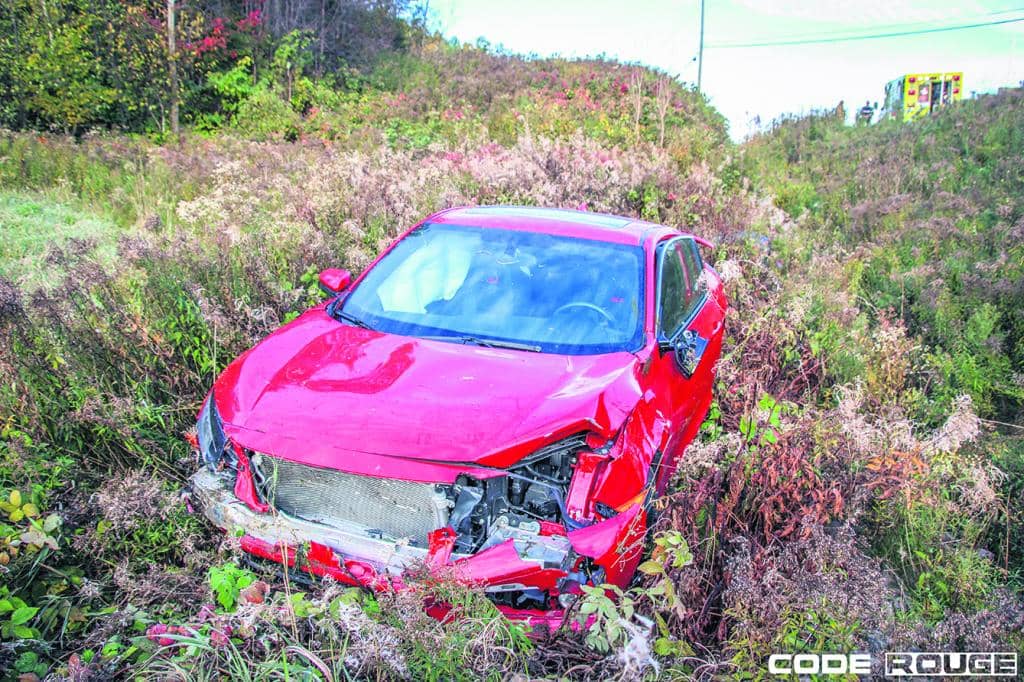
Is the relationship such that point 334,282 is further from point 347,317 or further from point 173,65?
point 173,65

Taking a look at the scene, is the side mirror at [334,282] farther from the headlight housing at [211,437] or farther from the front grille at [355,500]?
the front grille at [355,500]

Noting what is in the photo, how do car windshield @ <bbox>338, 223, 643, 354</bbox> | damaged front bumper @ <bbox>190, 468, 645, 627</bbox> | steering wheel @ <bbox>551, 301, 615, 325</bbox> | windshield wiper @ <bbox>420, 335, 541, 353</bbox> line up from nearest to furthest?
damaged front bumper @ <bbox>190, 468, 645, 627</bbox>, windshield wiper @ <bbox>420, 335, 541, 353</bbox>, car windshield @ <bbox>338, 223, 643, 354</bbox>, steering wheel @ <bbox>551, 301, 615, 325</bbox>

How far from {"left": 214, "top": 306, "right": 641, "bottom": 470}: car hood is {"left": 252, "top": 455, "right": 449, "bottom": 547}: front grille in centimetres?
12

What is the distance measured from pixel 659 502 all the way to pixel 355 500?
1.39 m

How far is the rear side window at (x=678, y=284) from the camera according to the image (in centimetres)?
431

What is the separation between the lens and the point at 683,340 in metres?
4.17

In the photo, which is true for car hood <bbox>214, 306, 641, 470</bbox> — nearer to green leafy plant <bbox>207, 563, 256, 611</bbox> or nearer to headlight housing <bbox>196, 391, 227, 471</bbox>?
headlight housing <bbox>196, 391, 227, 471</bbox>

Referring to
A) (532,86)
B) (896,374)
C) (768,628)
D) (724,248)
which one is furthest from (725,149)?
(768,628)

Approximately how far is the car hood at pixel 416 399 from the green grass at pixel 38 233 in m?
3.93

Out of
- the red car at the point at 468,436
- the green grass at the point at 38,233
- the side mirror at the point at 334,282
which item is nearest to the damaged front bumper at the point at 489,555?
the red car at the point at 468,436

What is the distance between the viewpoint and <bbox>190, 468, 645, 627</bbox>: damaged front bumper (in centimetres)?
284

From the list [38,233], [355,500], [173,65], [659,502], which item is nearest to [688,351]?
[659,502]

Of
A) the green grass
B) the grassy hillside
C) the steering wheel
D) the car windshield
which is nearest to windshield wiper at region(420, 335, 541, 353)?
the car windshield

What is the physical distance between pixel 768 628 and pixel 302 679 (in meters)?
1.71
